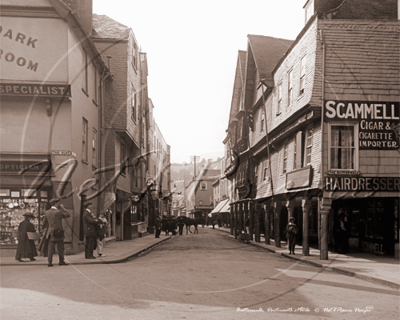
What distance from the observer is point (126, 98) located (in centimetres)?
2686

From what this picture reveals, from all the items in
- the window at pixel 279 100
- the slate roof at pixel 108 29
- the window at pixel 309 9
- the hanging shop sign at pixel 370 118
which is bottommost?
the hanging shop sign at pixel 370 118

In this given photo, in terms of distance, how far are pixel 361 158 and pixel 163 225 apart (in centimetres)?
2652

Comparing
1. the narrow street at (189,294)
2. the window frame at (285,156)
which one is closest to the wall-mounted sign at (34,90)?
the narrow street at (189,294)

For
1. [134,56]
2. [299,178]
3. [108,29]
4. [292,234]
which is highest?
[108,29]

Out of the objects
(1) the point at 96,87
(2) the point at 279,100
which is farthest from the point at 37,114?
(2) the point at 279,100

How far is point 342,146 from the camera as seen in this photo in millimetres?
18500

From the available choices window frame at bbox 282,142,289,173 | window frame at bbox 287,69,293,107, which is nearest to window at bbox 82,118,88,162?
window frame at bbox 287,69,293,107

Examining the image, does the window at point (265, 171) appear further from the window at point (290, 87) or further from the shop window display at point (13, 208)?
the shop window display at point (13, 208)

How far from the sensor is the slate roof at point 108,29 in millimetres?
27438

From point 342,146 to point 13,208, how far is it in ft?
41.4

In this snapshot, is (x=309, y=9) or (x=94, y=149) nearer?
(x=309, y=9)

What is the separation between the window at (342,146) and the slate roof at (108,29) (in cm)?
1433

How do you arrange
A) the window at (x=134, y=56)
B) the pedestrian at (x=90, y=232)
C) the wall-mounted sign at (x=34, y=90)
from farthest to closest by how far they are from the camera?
the window at (x=134, y=56) → the wall-mounted sign at (x=34, y=90) → the pedestrian at (x=90, y=232)

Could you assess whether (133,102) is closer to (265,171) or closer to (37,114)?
(265,171)
